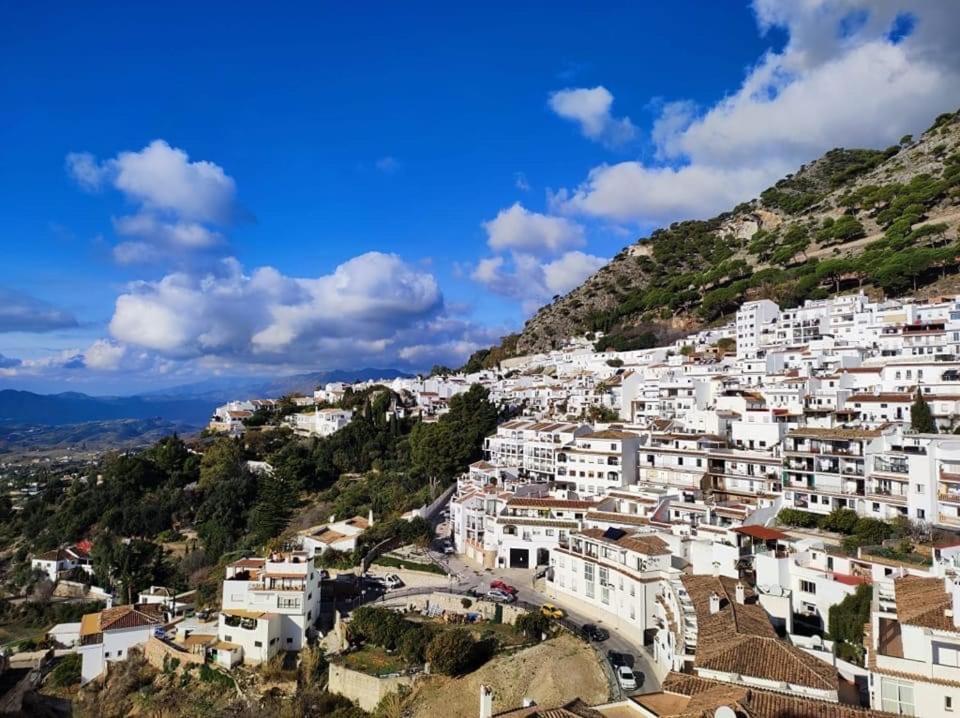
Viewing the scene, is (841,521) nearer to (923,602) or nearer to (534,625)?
(923,602)

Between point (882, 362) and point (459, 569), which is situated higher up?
point (882, 362)

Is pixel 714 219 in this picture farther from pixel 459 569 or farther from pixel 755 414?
pixel 459 569

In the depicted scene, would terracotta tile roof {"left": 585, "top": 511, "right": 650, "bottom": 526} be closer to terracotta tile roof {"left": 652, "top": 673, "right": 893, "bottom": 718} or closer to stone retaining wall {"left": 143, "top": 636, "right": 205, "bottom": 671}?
terracotta tile roof {"left": 652, "top": 673, "right": 893, "bottom": 718}

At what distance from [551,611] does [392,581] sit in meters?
10.3

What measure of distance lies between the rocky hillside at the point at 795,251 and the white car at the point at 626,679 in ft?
181

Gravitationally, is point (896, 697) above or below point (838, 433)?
below

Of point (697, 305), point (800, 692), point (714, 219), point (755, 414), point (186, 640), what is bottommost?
point (186, 640)

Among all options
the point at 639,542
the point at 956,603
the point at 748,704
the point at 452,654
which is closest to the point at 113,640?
the point at 452,654

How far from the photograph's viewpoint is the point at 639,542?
88.7 feet

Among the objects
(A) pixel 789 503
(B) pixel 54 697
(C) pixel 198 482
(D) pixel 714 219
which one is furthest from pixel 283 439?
(D) pixel 714 219

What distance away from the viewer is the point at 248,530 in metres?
54.1

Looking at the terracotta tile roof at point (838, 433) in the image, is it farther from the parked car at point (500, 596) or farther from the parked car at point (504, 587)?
the parked car at point (500, 596)

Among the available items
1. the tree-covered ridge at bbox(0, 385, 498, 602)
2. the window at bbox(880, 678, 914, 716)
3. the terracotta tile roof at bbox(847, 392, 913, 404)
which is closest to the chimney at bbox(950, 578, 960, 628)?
the window at bbox(880, 678, 914, 716)

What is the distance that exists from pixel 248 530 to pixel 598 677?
39.2m
